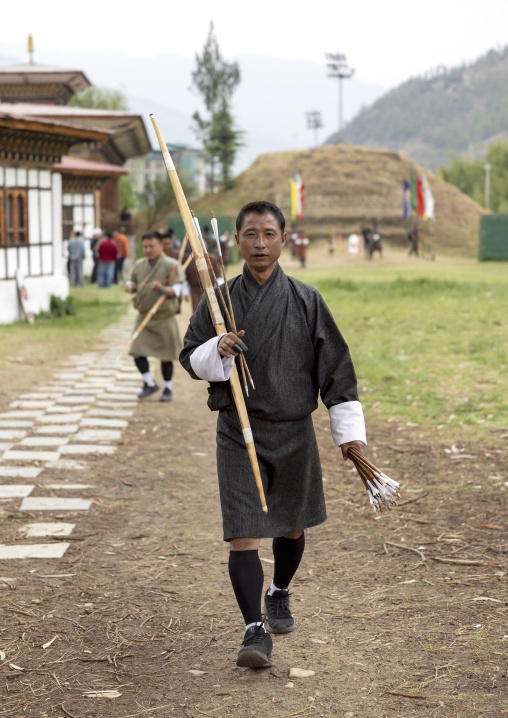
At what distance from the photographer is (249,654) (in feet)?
11.2

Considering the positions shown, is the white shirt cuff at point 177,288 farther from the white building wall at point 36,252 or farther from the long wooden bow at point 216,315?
the white building wall at point 36,252

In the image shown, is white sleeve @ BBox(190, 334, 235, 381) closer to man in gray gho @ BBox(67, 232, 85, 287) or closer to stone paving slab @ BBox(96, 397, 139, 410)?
stone paving slab @ BBox(96, 397, 139, 410)

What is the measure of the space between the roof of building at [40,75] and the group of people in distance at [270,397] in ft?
99.2

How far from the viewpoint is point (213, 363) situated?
11.4 feet

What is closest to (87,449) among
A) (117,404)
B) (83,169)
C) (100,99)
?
(117,404)

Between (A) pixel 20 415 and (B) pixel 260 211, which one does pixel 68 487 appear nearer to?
(A) pixel 20 415

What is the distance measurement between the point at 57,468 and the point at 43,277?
40.7 ft

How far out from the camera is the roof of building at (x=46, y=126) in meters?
14.8

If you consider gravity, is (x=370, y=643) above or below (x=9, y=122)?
below

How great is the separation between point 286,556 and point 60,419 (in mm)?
5183

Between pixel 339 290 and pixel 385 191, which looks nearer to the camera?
pixel 339 290

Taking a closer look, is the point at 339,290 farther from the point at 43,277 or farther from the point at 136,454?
the point at 136,454

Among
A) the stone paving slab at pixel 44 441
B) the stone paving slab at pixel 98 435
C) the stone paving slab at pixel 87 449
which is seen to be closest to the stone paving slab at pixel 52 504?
the stone paving slab at pixel 87 449

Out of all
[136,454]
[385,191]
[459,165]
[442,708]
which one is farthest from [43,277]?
[459,165]
